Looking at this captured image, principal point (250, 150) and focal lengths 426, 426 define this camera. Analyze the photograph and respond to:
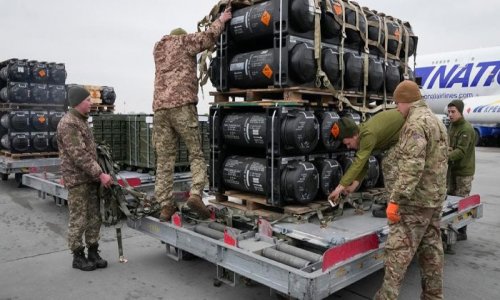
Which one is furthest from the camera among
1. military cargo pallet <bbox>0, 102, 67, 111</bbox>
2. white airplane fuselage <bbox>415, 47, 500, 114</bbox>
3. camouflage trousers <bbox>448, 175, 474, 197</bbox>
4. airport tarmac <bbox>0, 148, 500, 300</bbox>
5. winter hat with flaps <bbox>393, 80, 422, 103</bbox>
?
white airplane fuselage <bbox>415, 47, 500, 114</bbox>

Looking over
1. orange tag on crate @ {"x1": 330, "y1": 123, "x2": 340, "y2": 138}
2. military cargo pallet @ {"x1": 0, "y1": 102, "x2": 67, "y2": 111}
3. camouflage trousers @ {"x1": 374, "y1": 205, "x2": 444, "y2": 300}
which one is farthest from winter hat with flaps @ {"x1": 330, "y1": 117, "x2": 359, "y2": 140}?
military cargo pallet @ {"x1": 0, "y1": 102, "x2": 67, "y2": 111}

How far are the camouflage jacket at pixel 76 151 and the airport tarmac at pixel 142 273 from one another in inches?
42.0

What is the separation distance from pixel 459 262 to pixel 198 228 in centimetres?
322

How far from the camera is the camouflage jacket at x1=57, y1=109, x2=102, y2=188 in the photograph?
466 cm

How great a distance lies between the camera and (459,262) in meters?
5.18

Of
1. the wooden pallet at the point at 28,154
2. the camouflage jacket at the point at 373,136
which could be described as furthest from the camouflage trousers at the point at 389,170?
the wooden pallet at the point at 28,154

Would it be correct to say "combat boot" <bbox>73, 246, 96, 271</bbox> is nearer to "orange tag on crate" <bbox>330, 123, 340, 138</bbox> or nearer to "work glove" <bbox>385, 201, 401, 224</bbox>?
"orange tag on crate" <bbox>330, 123, 340, 138</bbox>

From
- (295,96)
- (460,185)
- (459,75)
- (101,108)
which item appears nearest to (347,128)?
(295,96)

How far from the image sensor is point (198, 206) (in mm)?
4715

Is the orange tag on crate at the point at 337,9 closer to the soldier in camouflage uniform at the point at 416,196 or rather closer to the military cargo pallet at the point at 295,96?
the military cargo pallet at the point at 295,96

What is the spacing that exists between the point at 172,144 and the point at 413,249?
291 centimetres

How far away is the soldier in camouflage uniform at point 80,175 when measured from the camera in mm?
4676

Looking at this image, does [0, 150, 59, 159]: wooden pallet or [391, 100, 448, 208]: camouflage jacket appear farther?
[0, 150, 59, 159]: wooden pallet

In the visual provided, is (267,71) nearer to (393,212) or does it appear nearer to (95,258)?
(393,212)
